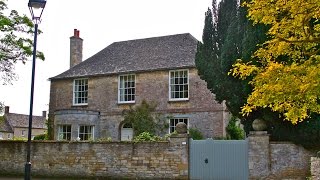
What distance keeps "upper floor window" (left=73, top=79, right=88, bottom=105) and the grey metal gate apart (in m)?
14.7

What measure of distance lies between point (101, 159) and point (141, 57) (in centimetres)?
1239

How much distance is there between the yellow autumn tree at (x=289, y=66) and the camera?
32.9 feet

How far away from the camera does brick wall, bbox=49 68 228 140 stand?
86.2 feet

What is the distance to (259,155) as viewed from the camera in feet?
55.4

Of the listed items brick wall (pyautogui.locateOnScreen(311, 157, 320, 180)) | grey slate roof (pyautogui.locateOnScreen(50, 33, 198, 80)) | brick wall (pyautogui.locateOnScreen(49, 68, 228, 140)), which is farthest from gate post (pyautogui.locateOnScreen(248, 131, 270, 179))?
grey slate roof (pyautogui.locateOnScreen(50, 33, 198, 80))

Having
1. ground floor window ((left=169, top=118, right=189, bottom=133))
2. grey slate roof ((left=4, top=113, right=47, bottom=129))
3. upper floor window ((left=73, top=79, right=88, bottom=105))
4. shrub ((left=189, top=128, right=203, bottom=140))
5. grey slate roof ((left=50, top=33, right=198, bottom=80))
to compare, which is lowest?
shrub ((left=189, top=128, right=203, bottom=140))

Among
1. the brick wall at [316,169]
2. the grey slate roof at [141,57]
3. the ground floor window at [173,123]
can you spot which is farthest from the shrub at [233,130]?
the brick wall at [316,169]

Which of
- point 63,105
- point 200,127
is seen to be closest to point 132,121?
point 200,127

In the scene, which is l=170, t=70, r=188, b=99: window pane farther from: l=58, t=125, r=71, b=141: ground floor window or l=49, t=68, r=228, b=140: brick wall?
l=58, t=125, r=71, b=141: ground floor window

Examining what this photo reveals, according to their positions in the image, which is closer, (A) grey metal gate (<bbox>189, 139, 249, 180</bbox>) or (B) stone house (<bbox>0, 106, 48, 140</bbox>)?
(A) grey metal gate (<bbox>189, 139, 249, 180</bbox>)

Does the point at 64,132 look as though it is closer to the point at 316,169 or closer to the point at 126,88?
the point at 126,88

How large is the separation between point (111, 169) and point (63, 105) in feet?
45.5

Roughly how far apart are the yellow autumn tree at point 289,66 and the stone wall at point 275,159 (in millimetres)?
5396

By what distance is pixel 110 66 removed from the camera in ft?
101
